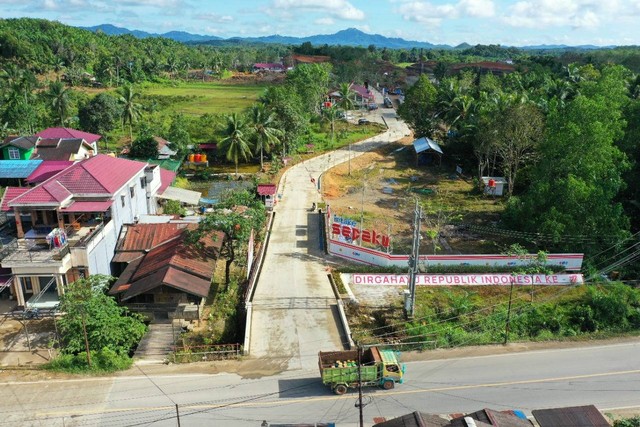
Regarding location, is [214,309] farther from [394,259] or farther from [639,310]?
[639,310]

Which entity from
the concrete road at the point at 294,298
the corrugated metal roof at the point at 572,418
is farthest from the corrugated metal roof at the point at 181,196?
the corrugated metal roof at the point at 572,418

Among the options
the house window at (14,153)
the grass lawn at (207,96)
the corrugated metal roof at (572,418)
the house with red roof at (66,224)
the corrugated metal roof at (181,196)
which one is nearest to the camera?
the corrugated metal roof at (572,418)

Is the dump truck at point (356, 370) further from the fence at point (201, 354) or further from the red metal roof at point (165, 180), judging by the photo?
the red metal roof at point (165, 180)

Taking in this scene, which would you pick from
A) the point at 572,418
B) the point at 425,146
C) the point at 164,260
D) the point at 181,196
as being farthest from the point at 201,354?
the point at 425,146

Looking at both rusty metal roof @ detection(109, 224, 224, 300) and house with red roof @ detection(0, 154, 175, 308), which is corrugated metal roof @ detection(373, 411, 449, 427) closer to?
rusty metal roof @ detection(109, 224, 224, 300)

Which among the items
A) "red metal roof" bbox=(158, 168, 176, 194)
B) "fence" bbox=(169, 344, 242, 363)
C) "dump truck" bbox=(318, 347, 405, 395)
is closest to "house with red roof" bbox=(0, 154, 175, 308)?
"red metal roof" bbox=(158, 168, 176, 194)

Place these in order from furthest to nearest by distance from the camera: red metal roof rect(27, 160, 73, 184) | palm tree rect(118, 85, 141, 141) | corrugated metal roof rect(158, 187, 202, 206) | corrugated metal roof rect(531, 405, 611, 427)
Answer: palm tree rect(118, 85, 141, 141) < corrugated metal roof rect(158, 187, 202, 206) < red metal roof rect(27, 160, 73, 184) < corrugated metal roof rect(531, 405, 611, 427)
